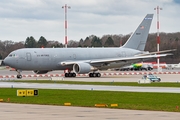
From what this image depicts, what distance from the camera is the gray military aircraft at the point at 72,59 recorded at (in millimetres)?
71500

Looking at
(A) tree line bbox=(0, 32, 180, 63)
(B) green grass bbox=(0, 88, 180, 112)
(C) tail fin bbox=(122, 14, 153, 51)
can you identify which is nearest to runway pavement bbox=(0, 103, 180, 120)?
(B) green grass bbox=(0, 88, 180, 112)

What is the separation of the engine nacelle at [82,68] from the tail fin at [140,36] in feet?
35.3

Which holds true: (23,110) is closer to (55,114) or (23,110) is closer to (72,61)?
(55,114)

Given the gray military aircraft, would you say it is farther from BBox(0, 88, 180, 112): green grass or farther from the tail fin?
BBox(0, 88, 180, 112): green grass

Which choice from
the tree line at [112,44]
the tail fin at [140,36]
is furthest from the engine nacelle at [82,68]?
the tree line at [112,44]

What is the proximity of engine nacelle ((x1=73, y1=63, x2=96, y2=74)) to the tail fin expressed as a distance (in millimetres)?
10770

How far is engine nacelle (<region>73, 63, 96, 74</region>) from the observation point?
72.3 metres

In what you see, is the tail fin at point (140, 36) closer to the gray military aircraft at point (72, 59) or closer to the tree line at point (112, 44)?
the gray military aircraft at point (72, 59)

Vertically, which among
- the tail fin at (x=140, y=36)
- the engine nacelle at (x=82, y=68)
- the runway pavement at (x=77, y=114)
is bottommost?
the runway pavement at (x=77, y=114)

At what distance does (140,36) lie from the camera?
273 feet

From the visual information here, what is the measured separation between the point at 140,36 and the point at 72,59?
13.0 m

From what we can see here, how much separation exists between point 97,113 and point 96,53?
52.4 metres

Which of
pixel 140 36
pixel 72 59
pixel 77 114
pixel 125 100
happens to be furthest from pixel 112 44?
pixel 77 114

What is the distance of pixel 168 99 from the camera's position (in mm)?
33844
